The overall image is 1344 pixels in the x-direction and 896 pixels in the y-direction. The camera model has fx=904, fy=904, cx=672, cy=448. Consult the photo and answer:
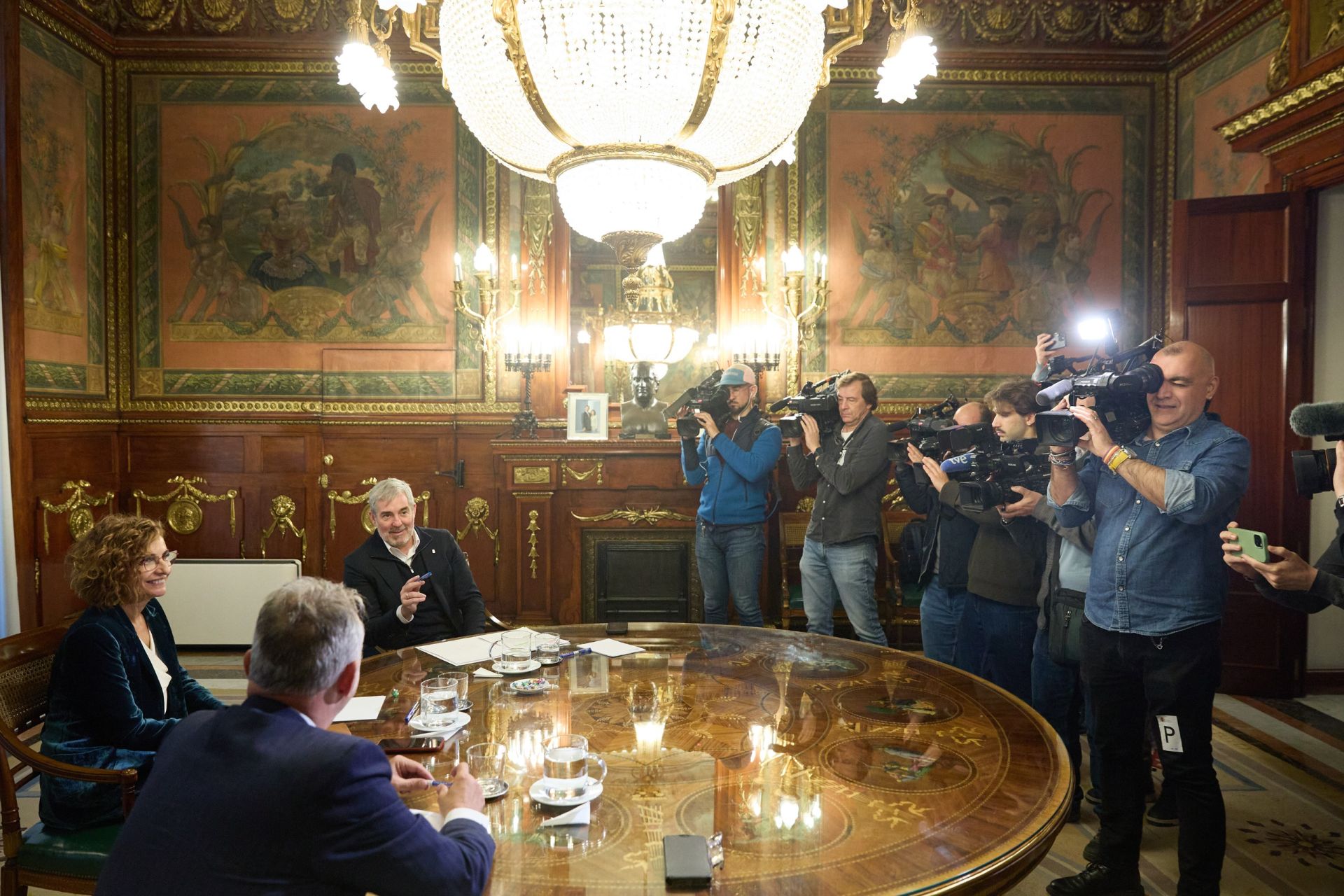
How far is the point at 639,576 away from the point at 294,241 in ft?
10.8

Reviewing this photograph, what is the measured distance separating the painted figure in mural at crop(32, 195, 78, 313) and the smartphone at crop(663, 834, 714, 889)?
18.3 ft

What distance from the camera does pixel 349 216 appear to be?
623cm

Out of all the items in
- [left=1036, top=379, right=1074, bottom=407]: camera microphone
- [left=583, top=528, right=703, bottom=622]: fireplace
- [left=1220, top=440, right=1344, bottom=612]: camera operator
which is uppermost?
[left=1036, top=379, right=1074, bottom=407]: camera microphone

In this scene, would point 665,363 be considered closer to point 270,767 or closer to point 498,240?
point 498,240

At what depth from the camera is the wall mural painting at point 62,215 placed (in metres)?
5.31

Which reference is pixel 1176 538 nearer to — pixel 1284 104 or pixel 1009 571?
pixel 1009 571

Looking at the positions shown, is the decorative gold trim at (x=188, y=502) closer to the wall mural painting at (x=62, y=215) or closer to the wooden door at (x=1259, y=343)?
the wall mural painting at (x=62, y=215)

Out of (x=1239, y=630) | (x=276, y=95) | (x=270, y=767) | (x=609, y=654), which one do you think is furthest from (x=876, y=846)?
(x=276, y=95)

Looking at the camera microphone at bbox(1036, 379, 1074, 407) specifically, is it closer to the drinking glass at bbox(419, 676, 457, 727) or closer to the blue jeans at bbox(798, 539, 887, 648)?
the blue jeans at bbox(798, 539, 887, 648)

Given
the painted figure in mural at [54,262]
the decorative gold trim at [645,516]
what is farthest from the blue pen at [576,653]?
the painted figure in mural at [54,262]

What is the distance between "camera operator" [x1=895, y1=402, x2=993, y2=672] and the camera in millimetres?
3672

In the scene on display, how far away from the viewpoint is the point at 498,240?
629 cm

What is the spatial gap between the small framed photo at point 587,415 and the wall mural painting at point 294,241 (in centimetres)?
87

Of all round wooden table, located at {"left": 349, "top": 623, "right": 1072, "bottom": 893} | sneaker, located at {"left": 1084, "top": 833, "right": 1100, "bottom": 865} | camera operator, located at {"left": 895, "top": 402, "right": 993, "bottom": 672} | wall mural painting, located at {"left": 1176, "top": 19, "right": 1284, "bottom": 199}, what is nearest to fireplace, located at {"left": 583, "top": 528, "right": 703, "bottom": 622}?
camera operator, located at {"left": 895, "top": 402, "right": 993, "bottom": 672}
